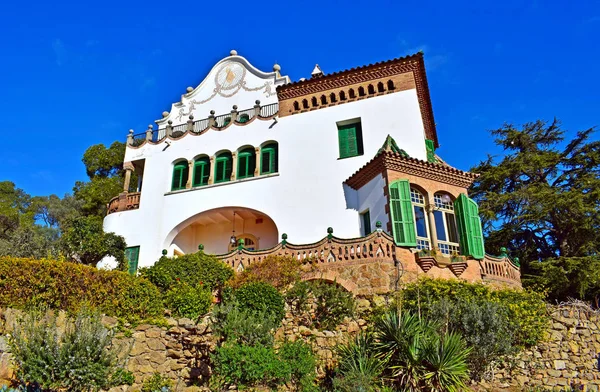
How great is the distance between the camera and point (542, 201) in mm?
22266

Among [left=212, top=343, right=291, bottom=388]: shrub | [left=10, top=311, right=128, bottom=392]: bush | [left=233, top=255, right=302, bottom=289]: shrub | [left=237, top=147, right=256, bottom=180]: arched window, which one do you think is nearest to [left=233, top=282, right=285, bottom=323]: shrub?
[left=233, top=255, right=302, bottom=289]: shrub

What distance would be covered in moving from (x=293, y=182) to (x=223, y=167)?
4149mm

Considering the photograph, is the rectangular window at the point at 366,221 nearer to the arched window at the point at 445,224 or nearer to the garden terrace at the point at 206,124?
the arched window at the point at 445,224

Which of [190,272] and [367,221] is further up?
[367,221]

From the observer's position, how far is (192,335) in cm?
1448

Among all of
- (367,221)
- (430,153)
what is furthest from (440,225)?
(430,153)

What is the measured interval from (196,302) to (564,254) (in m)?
16.5

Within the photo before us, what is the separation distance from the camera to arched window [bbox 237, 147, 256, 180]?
23.7 m

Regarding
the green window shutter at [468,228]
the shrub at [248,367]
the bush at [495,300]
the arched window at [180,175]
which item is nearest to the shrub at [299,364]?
the shrub at [248,367]

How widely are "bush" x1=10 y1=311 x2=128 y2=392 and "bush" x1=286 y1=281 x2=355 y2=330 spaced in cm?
655

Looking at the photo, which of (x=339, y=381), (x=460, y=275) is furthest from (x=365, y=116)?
(x=339, y=381)

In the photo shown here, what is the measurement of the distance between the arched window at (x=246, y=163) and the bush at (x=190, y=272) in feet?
21.8

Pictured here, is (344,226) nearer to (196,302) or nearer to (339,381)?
(196,302)

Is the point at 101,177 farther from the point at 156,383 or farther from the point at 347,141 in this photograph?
the point at 156,383
